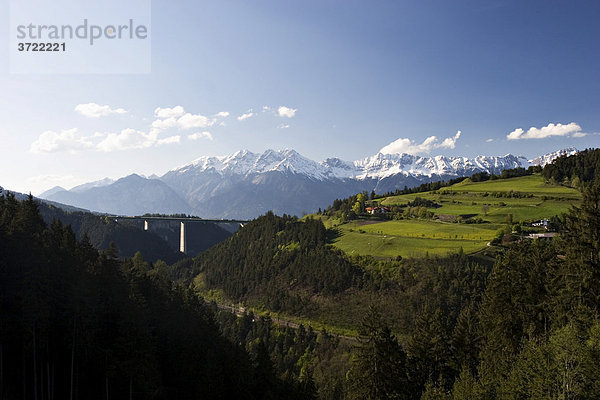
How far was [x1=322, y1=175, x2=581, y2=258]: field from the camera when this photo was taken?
4469 inches

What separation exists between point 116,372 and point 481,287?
268ft

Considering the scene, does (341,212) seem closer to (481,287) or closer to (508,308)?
(481,287)

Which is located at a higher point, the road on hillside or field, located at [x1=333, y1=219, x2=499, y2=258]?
field, located at [x1=333, y1=219, x2=499, y2=258]

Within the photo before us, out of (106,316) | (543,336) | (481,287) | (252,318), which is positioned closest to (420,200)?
(481,287)

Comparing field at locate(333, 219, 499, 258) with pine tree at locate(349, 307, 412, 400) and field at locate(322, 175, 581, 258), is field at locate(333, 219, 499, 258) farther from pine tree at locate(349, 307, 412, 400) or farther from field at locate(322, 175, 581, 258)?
pine tree at locate(349, 307, 412, 400)

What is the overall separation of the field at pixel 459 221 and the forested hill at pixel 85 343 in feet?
247

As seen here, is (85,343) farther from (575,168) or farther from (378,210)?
(575,168)

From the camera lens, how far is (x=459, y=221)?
132125 millimetres

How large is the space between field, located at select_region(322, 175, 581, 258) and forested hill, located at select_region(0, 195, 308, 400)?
7515 cm

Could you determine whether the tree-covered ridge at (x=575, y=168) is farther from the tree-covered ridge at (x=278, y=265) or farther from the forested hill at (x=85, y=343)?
the forested hill at (x=85, y=343)

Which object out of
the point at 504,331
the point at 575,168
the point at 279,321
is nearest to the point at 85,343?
the point at 504,331

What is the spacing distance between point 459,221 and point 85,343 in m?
124

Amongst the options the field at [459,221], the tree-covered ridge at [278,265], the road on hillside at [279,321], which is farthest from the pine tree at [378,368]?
the tree-covered ridge at [278,265]

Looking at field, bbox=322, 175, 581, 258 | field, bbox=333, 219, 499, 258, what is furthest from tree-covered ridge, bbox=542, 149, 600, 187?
field, bbox=333, 219, 499, 258
